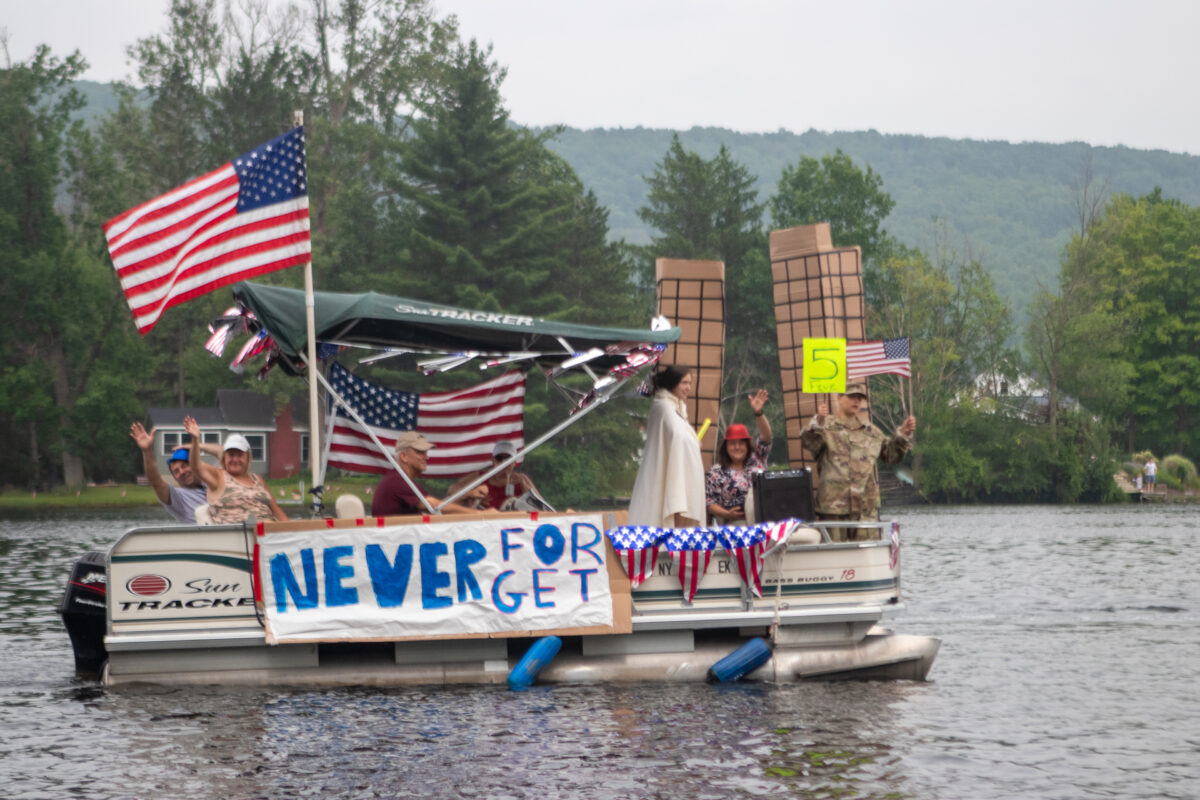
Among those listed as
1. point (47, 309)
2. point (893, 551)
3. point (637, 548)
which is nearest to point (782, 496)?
point (893, 551)

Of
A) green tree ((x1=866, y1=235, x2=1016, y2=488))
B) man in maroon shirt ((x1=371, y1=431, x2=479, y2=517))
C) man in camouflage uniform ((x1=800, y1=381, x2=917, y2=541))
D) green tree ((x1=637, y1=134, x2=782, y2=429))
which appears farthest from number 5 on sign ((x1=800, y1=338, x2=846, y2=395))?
green tree ((x1=637, y1=134, x2=782, y2=429))

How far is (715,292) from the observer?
16719 millimetres

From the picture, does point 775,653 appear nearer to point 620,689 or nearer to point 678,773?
point 620,689

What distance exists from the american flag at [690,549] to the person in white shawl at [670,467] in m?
0.27

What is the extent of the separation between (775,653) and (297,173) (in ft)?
19.7

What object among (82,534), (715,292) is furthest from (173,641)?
(82,534)

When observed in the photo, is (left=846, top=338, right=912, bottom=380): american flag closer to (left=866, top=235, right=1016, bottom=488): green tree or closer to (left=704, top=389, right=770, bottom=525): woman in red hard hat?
(left=704, top=389, right=770, bottom=525): woman in red hard hat

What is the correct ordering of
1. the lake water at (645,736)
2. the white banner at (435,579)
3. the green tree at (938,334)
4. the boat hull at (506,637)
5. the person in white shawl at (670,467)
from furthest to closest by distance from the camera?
the green tree at (938,334)
the person in white shawl at (670,467)
the white banner at (435,579)
the boat hull at (506,637)
the lake water at (645,736)

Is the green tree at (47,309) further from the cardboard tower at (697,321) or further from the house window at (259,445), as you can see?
the cardboard tower at (697,321)

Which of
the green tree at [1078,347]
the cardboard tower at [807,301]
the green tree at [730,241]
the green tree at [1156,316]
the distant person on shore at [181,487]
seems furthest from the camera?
the green tree at [1156,316]

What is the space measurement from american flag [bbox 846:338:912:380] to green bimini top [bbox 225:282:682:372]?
2.27m

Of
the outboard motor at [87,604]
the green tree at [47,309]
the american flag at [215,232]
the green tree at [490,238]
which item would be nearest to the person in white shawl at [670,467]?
the american flag at [215,232]

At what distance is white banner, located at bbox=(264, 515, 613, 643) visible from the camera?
12.0 m

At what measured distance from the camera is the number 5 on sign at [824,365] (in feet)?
46.5
